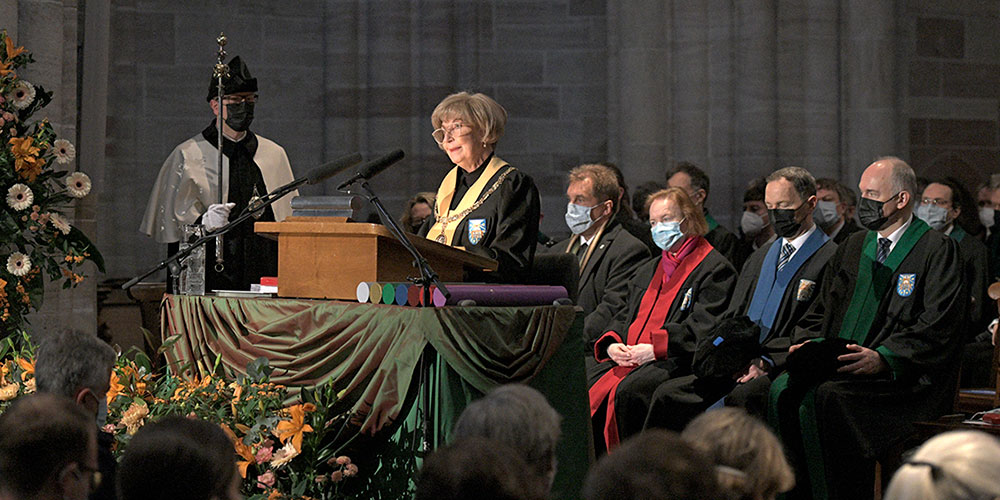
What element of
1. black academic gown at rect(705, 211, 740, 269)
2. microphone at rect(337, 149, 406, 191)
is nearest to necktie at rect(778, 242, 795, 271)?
black academic gown at rect(705, 211, 740, 269)

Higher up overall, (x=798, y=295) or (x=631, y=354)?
(x=798, y=295)

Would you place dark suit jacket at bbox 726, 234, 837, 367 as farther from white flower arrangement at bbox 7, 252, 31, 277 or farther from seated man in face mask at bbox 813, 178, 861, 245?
white flower arrangement at bbox 7, 252, 31, 277

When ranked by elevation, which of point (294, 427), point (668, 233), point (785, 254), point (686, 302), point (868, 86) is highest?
point (868, 86)

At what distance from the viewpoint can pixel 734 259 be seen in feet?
25.4

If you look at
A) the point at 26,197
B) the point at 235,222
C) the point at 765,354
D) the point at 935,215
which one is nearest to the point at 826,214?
the point at 935,215

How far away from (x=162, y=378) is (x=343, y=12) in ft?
16.5

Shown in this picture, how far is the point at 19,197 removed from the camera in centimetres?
528

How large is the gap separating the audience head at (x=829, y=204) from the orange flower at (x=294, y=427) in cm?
426

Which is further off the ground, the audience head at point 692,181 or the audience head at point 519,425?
the audience head at point 692,181

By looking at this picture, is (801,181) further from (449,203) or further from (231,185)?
(231,185)

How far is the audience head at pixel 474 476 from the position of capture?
2111 millimetres

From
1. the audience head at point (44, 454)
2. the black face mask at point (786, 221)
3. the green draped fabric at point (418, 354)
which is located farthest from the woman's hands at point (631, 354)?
the audience head at point (44, 454)

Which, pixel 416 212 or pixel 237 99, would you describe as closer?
pixel 237 99

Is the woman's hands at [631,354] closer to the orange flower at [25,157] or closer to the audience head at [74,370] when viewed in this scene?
the orange flower at [25,157]
